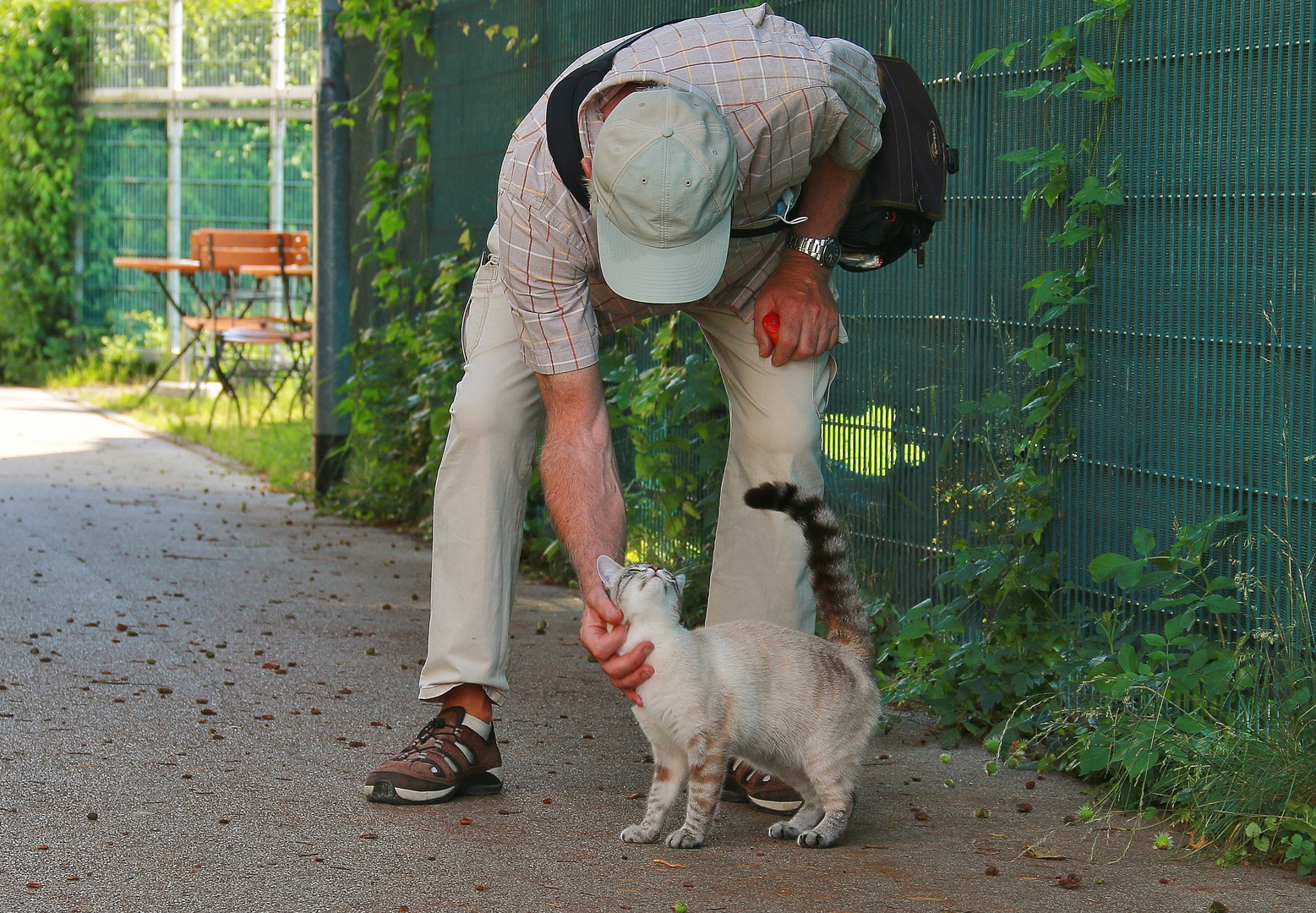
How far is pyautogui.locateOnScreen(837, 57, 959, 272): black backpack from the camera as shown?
347 cm

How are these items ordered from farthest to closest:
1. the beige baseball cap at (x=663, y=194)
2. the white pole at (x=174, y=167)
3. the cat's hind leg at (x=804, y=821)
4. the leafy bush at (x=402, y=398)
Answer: the white pole at (x=174, y=167), the leafy bush at (x=402, y=398), the cat's hind leg at (x=804, y=821), the beige baseball cap at (x=663, y=194)

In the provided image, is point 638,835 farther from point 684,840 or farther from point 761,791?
point 761,791

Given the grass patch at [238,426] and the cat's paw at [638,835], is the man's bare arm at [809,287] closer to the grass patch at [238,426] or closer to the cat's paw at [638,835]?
the cat's paw at [638,835]

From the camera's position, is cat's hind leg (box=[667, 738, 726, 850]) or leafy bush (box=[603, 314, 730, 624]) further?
leafy bush (box=[603, 314, 730, 624])

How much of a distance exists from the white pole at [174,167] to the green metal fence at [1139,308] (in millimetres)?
10922

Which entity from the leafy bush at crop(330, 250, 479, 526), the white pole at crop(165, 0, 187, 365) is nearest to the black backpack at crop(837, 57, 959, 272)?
the leafy bush at crop(330, 250, 479, 526)

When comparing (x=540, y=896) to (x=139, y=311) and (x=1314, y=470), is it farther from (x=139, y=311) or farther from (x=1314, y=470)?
(x=139, y=311)

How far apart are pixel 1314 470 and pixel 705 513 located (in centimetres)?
249

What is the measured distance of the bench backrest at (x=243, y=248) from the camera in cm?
1185

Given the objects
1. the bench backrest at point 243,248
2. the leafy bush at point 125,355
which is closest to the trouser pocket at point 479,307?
the bench backrest at point 243,248

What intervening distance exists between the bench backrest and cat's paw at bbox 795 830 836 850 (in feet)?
31.3

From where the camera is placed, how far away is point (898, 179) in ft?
11.4

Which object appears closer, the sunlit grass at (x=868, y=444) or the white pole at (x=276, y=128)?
the sunlit grass at (x=868, y=444)

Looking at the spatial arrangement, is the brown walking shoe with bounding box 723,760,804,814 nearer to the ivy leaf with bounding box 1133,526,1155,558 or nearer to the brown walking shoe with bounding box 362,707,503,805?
the brown walking shoe with bounding box 362,707,503,805
